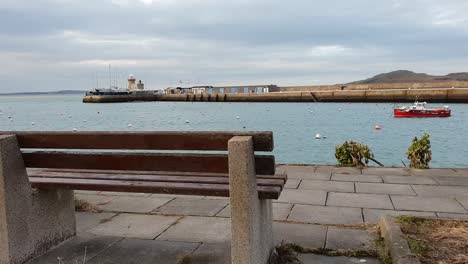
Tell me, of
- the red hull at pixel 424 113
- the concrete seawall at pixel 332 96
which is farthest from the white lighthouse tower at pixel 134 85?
the red hull at pixel 424 113

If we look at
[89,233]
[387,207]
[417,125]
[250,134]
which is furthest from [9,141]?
[417,125]

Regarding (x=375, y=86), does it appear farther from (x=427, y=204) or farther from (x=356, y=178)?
(x=427, y=204)

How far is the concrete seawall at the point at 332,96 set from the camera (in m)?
68.6

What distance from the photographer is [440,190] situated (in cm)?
623

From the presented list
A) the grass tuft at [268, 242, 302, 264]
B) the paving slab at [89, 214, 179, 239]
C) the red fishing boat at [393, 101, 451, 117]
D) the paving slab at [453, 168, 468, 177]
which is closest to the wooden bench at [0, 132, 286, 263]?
the grass tuft at [268, 242, 302, 264]

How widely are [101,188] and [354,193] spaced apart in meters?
3.76

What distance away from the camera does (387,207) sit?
5348 mm

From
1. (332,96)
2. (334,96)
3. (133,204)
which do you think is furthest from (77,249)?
(332,96)

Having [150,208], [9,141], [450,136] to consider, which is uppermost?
[9,141]

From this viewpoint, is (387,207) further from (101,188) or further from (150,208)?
(101,188)

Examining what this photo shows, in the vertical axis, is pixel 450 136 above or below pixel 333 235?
below

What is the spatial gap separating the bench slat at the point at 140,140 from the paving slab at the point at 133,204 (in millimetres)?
1915

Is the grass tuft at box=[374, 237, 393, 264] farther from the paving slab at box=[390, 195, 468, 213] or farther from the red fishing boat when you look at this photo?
the red fishing boat

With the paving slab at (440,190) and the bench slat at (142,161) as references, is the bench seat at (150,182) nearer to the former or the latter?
the bench slat at (142,161)
